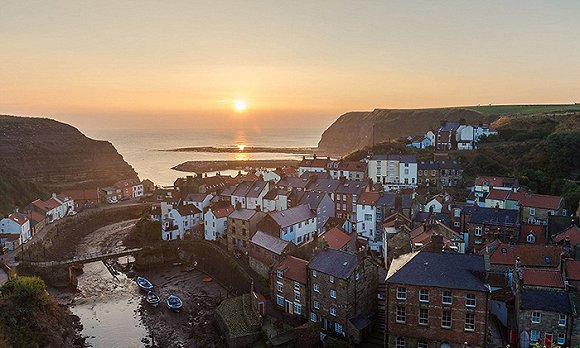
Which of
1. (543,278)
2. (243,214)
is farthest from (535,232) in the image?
(243,214)

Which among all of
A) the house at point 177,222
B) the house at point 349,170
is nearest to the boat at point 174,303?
the house at point 177,222

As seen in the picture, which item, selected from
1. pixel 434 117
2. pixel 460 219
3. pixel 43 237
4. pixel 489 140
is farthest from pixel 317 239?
pixel 434 117

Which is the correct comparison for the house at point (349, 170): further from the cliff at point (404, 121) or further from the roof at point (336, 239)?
the cliff at point (404, 121)

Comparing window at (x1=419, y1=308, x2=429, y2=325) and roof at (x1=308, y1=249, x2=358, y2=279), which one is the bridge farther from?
window at (x1=419, y1=308, x2=429, y2=325)

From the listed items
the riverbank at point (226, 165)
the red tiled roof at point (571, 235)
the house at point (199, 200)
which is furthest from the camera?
the riverbank at point (226, 165)

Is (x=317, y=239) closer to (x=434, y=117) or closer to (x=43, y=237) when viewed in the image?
(x=43, y=237)
